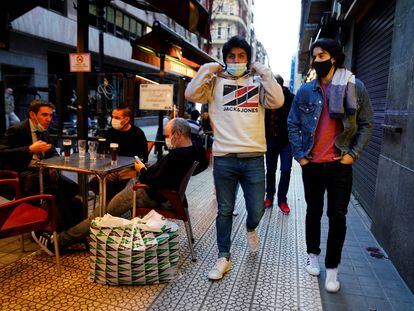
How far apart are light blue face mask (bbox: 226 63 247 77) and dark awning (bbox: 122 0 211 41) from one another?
4.93 feet

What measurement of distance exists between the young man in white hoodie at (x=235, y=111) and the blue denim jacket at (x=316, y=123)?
0.22 meters

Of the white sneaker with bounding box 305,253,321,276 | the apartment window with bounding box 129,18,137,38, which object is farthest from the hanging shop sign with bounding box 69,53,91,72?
the apartment window with bounding box 129,18,137,38

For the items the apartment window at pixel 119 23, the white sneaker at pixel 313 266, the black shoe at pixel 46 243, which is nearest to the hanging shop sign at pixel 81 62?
the black shoe at pixel 46 243

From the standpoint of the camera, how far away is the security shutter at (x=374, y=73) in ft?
15.3

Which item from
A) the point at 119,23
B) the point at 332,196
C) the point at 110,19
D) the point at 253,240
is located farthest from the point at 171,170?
the point at 119,23

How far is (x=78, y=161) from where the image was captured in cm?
356

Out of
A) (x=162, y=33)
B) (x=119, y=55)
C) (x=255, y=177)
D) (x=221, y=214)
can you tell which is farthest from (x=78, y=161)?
(x=119, y=55)

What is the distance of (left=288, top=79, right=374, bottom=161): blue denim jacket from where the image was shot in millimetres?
2754

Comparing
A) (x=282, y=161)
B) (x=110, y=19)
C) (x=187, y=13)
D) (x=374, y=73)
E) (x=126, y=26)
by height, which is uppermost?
(x=126, y=26)

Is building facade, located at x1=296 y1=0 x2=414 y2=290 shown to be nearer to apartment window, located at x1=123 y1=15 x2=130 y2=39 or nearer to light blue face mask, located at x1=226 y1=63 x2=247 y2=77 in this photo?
light blue face mask, located at x1=226 y1=63 x2=247 y2=77

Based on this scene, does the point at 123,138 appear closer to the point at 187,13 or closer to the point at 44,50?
the point at 187,13

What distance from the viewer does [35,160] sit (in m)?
3.68

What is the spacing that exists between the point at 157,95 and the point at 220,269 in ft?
14.6

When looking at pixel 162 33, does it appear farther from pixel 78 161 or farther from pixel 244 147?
pixel 244 147
